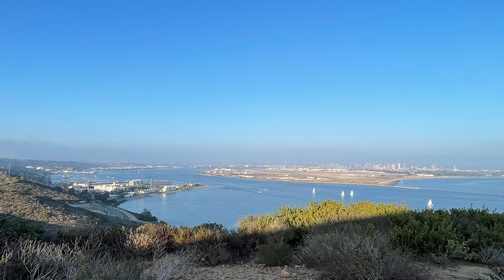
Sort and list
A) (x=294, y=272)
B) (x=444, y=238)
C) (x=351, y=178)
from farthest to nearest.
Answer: (x=351, y=178), (x=444, y=238), (x=294, y=272)

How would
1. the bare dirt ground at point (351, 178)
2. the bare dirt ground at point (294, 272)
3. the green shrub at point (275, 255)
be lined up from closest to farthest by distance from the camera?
1. the bare dirt ground at point (294, 272)
2. the green shrub at point (275, 255)
3. the bare dirt ground at point (351, 178)

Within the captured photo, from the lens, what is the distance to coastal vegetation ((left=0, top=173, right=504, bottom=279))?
407cm

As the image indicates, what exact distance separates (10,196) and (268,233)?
19.7 meters

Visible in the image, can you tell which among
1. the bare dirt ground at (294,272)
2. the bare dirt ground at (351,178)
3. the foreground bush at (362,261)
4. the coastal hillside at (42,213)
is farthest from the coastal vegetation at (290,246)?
the bare dirt ground at (351,178)

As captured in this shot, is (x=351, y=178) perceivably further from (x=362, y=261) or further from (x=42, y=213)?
(x=362, y=261)

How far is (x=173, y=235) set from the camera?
298 inches

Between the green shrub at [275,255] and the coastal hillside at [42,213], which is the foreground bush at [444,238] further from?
the coastal hillside at [42,213]

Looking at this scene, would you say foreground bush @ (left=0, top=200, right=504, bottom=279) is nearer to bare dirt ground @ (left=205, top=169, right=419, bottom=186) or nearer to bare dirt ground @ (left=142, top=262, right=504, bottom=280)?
bare dirt ground @ (left=142, top=262, right=504, bottom=280)

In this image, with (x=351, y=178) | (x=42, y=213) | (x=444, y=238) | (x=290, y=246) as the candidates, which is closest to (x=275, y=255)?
(x=290, y=246)

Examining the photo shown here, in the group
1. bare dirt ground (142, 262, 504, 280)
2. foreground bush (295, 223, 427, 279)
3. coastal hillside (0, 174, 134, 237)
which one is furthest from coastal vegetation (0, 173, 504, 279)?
coastal hillside (0, 174, 134, 237)

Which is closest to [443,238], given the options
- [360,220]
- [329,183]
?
[360,220]

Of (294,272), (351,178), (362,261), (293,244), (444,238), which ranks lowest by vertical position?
(351,178)

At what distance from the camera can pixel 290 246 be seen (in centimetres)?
726

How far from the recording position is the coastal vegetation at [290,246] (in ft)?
13.4
